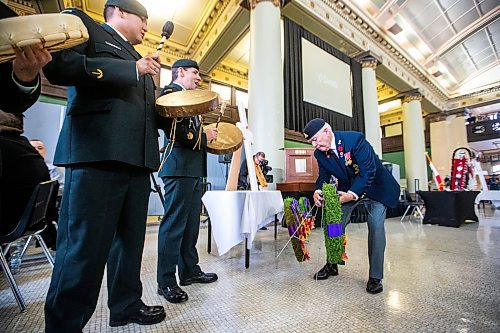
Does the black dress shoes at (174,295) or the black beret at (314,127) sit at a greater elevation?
the black beret at (314,127)

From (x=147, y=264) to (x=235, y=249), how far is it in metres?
1.03

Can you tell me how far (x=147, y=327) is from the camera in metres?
1.26

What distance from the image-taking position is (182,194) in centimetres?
169

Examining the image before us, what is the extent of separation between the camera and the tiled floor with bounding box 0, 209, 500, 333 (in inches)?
49.8

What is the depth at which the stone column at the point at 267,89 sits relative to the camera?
15.4 feet

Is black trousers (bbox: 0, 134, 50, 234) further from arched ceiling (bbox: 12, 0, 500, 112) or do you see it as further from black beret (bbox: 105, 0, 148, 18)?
arched ceiling (bbox: 12, 0, 500, 112)

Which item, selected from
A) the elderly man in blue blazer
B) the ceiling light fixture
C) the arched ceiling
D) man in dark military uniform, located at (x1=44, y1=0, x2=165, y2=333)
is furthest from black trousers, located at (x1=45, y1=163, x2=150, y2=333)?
the ceiling light fixture

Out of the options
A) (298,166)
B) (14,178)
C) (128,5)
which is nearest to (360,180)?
(128,5)

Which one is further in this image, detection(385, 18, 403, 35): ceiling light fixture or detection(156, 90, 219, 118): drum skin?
detection(385, 18, 403, 35): ceiling light fixture

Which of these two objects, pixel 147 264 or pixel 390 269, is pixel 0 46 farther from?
pixel 390 269

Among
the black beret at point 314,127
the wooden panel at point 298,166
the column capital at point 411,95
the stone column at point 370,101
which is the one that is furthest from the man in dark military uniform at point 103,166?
the column capital at point 411,95

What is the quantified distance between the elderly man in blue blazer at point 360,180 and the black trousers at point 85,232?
1326 millimetres

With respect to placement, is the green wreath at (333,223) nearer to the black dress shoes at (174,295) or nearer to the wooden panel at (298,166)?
the black dress shoes at (174,295)

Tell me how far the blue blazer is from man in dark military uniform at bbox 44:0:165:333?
1.35 meters
